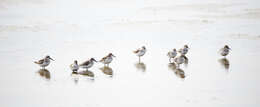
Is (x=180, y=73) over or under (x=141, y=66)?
under

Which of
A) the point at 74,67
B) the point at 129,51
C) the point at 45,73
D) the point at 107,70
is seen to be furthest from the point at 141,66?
the point at 45,73

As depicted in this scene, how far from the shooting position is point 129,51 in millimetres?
17859

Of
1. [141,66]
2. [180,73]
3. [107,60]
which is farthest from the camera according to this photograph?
[107,60]

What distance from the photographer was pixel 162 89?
13.3 metres

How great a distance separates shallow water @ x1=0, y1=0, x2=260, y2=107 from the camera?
42.0 feet

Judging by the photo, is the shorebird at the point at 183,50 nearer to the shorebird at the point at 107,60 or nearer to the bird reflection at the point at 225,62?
the bird reflection at the point at 225,62

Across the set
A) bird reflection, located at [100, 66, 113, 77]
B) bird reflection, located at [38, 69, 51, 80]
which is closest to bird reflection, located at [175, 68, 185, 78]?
bird reflection, located at [100, 66, 113, 77]

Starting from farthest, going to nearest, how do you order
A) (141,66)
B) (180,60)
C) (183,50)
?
(183,50) → (141,66) → (180,60)

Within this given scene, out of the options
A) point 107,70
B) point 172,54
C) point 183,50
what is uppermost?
point 183,50

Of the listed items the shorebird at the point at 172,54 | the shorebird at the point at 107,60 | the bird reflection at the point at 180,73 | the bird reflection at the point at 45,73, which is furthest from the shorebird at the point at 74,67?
the shorebird at the point at 172,54

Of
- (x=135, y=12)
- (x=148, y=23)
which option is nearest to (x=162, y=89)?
(x=148, y=23)

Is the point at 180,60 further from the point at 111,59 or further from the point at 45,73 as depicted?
the point at 45,73

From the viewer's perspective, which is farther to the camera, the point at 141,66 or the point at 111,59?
the point at 111,59

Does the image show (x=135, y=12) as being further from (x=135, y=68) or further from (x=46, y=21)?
(x=135, y=68)
